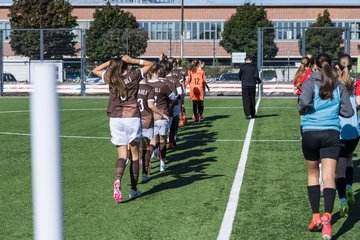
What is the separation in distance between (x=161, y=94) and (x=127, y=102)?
3149 millimetres

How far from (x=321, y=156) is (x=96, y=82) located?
3294 cm

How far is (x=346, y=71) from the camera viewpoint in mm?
7750

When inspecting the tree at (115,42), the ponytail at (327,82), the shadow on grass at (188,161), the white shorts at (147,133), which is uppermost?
the tree at (115,42)

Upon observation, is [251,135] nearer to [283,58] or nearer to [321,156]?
[321,156]

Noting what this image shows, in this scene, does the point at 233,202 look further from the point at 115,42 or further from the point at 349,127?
the point at 115,42

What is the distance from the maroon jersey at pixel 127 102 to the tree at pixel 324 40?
92.5 ft

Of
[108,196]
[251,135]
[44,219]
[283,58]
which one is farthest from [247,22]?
[44,219]

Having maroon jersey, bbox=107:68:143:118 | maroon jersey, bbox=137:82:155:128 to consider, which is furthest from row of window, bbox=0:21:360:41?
maroon jersey, bbox=107:68:143:118

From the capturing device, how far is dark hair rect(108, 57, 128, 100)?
8617 millimetres

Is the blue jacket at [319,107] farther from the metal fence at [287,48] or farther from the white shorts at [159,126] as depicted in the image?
the metal fence at [287,48]

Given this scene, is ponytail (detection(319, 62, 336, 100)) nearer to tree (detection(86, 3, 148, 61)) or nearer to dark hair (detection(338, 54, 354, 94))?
dark hair (detection(338, 54, 354, 94))

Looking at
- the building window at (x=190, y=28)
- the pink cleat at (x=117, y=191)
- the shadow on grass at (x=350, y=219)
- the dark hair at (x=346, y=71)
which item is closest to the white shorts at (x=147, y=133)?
the pink cleat at (x=117, y=191)

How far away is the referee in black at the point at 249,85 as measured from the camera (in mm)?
22500

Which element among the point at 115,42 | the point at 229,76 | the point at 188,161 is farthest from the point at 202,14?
the point at 188,161
